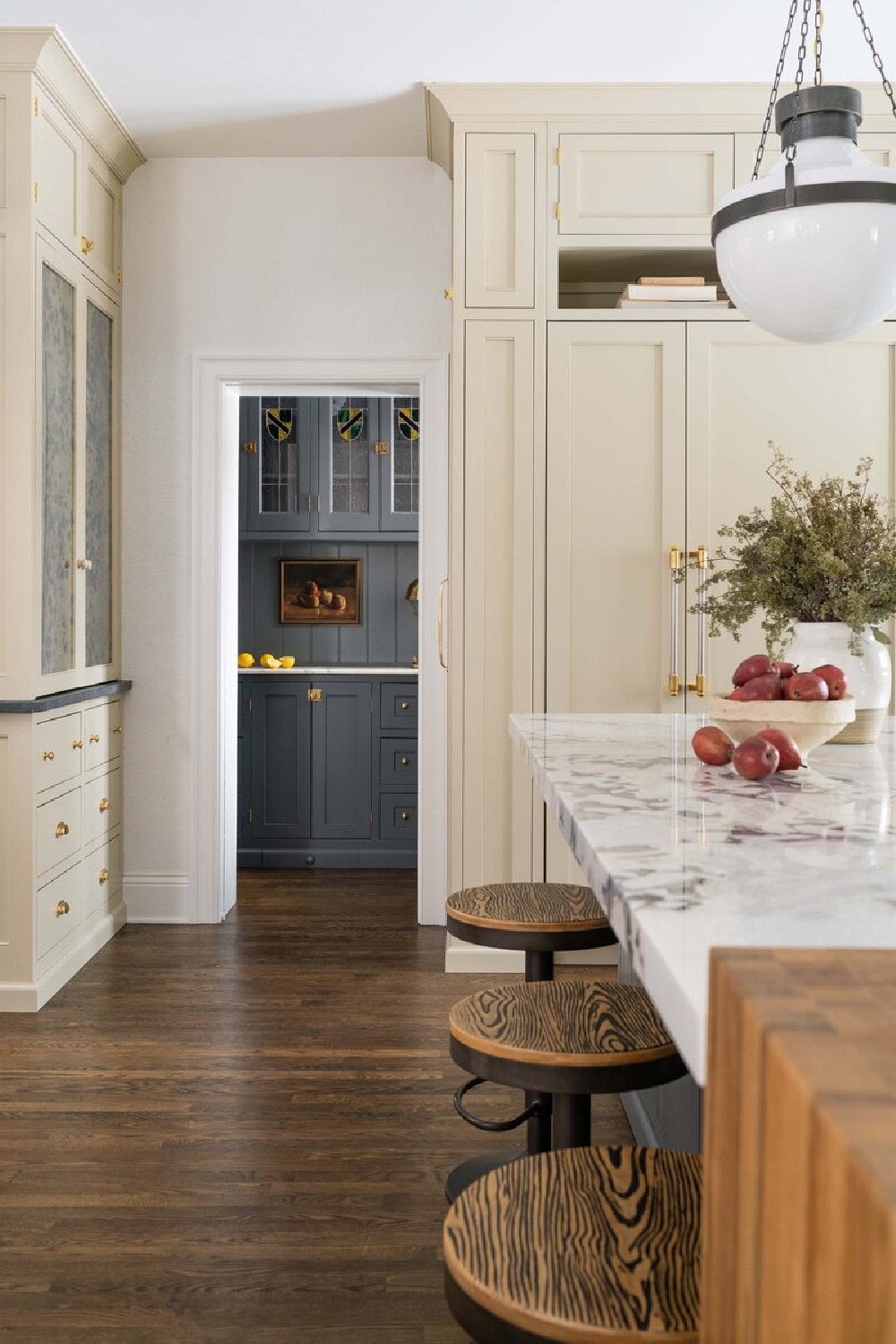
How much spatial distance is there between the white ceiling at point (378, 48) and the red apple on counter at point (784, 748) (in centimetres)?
247

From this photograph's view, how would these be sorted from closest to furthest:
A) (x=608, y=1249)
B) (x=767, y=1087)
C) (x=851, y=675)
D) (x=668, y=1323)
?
(x=767, y=1087) < (x=668, y=1323) < (x=608, y=1249) < (x=851, y=675)

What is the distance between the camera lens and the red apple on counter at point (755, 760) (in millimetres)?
1763

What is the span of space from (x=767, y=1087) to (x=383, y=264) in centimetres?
431

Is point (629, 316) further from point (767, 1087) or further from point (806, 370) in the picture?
point (767, 1087)

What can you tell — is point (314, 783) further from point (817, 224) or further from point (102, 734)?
point (817, 224)

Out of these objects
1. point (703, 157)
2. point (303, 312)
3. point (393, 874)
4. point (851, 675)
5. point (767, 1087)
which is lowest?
point (393, 874)

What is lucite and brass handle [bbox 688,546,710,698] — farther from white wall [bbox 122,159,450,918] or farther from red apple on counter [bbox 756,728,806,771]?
red apple on counter [bbox 756,728,806,771]

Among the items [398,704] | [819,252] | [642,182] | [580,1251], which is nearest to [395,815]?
[398,704]

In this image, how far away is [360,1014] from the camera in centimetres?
352

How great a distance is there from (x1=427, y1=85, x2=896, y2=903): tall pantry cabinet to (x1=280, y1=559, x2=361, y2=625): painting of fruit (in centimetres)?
208

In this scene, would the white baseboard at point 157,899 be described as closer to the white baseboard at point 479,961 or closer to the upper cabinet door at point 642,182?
the white baseboard at point 479,961

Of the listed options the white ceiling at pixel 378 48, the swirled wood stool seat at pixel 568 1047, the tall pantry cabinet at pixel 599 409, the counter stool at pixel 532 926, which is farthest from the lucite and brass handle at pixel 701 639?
the swirled wood stool seat at pixel 568 1047

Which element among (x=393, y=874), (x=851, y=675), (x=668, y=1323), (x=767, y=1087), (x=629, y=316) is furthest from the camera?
(x=393, y=874)

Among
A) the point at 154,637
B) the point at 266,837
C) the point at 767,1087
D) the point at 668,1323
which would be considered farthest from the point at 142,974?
the point at 767,1087
